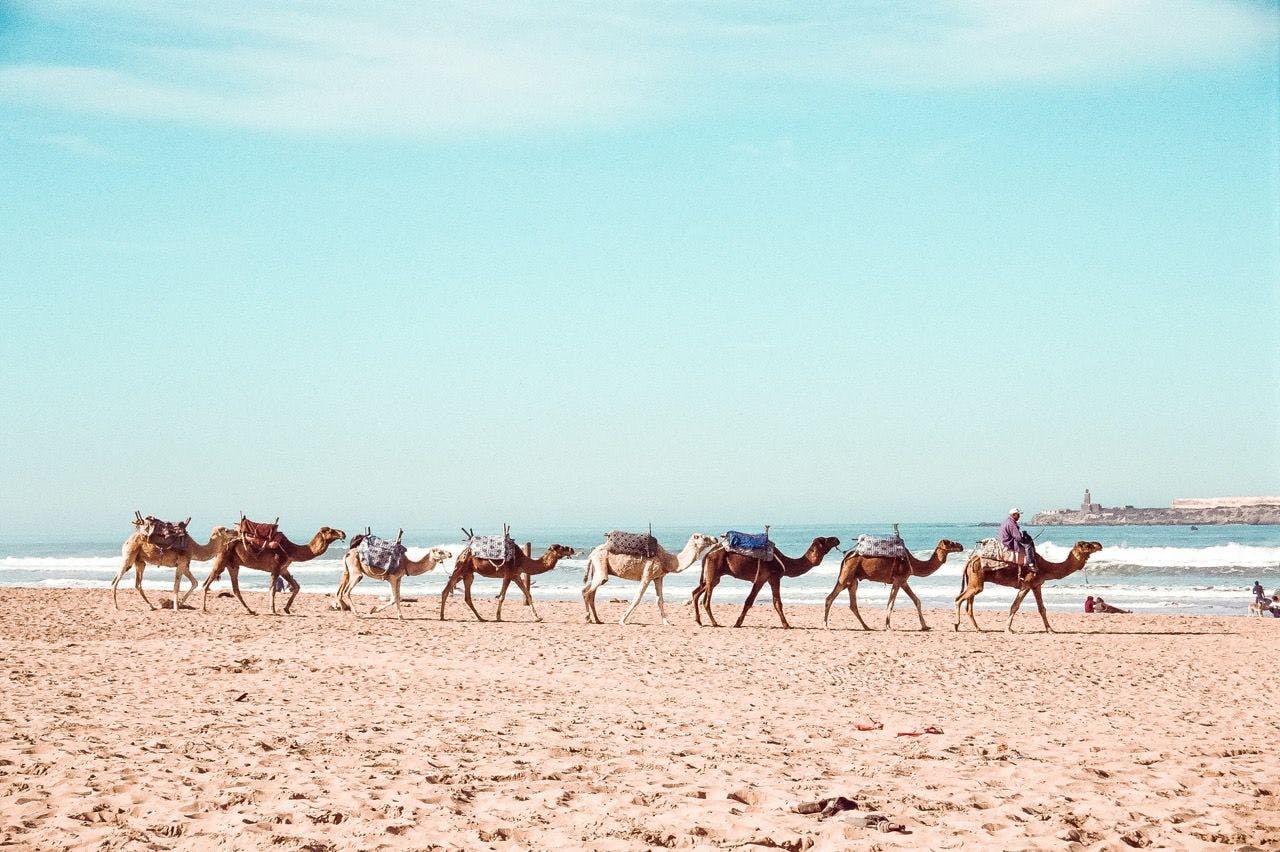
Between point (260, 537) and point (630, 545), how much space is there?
7.20 m

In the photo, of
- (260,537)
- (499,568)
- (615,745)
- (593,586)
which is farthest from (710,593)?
(615,745)

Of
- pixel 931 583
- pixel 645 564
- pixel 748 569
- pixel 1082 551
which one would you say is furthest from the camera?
pixel 931 583

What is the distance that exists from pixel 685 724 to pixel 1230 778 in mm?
4688

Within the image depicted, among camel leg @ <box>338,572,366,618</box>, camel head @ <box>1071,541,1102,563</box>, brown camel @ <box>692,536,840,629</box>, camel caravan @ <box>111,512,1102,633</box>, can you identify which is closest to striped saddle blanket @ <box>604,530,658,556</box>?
camel caravan @ <box>111,512,1102,633</box>

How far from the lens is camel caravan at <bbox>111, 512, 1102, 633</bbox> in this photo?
74.5ft

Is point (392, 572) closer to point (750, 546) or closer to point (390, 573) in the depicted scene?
point (390, 573)

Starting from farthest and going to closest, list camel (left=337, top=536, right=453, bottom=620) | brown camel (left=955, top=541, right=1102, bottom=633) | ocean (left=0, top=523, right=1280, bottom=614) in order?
ocean (left=0, top=523, right=1280, bottom=614) < camel (left=337, top=536, right=453, bottom=620) < brown camel (left=955, top=541, right=1102, bottom=633)

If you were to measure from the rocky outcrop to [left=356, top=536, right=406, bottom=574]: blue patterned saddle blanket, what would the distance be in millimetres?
132318

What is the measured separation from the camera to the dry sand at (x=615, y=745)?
7.80 meters

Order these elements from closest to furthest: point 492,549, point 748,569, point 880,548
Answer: point 748,569, point 880,548, point 492,549

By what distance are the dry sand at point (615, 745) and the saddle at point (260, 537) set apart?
4.31 m

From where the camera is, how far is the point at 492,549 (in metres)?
23.8

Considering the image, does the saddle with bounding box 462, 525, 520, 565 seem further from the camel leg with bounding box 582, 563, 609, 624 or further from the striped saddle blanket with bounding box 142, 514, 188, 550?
the striped saddle blanket with bounding box 142, 514, 188, 550

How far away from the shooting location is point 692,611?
29.0 m
